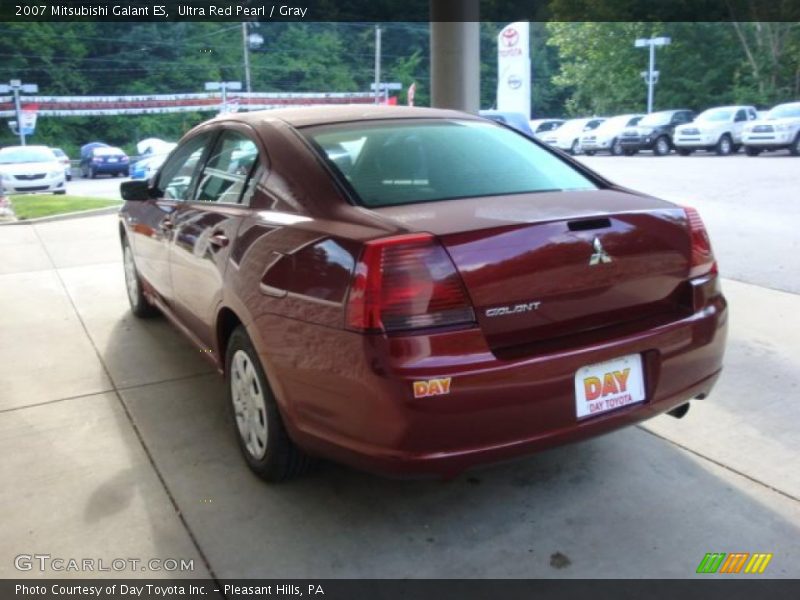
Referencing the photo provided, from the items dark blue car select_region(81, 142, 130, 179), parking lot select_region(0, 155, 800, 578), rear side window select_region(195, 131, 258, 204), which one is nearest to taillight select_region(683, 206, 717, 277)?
parking lot select_region(0, 155, 800, 578)

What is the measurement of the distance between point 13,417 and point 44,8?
1843 inches

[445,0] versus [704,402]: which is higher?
[445,0]

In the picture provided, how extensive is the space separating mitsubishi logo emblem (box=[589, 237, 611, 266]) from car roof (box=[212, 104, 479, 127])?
1386 mm

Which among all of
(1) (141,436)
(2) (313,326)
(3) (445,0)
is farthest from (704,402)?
(3) (445,0)

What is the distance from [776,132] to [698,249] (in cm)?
2264

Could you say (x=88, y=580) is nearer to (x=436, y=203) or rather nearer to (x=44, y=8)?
(x=436, y=203)

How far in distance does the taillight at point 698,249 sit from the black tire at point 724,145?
24829mm

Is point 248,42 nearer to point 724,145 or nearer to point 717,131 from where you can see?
point 717,131

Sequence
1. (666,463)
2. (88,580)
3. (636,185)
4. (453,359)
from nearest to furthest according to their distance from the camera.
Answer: (453,359) → (88,580) → (666,463) → (636,185)

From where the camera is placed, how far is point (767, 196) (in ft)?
41.8

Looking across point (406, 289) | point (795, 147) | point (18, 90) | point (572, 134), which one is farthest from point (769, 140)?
point (18, 90)

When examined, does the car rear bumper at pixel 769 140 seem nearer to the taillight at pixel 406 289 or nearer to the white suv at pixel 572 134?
the white suv at pixel 572 134

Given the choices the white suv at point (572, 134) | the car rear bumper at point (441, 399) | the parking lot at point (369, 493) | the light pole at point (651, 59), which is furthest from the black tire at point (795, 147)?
the car rear bumper at point (441, 399)

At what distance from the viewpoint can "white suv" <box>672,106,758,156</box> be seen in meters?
25.3
